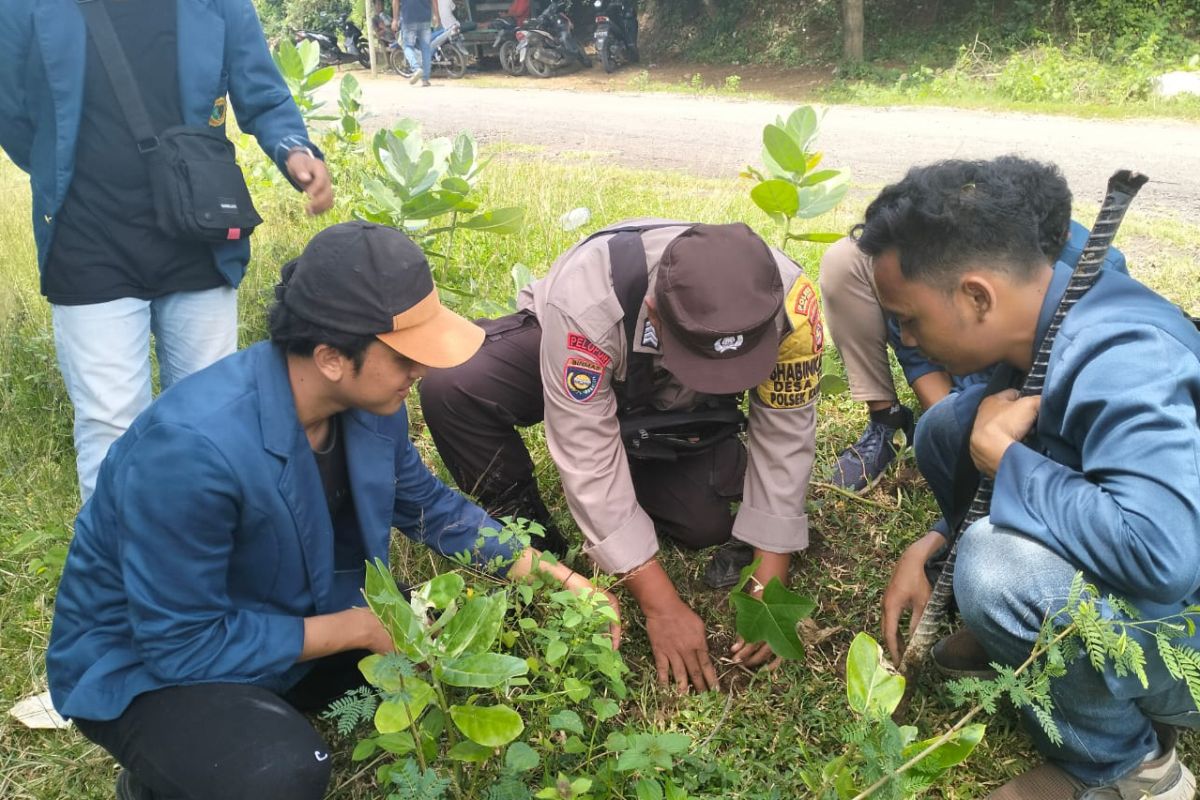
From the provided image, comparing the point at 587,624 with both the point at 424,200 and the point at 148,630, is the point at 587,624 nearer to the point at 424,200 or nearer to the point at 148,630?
the point at 148,630

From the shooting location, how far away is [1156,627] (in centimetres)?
171

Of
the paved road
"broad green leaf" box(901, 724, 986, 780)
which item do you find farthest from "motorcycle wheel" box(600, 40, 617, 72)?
"broad green leaf" box(901, 724, 986, 780)

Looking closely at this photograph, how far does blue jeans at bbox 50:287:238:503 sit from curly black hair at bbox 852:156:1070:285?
1.87 m

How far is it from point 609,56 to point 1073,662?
16709 millimetres

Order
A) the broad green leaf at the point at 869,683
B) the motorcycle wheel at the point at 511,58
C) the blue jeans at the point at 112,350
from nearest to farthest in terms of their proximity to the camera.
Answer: the broad green leaf at the point at 869,683 < the blue jeans at the point at 112,350 < the motorcycle wheel at the point at 511,58

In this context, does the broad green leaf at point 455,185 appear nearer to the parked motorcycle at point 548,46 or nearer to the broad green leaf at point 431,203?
the broad green leaf at point 431,203

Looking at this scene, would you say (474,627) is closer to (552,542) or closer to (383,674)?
(383,674)

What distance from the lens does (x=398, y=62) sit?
18984mm

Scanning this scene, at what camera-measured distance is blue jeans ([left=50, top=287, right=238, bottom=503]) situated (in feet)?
8.44

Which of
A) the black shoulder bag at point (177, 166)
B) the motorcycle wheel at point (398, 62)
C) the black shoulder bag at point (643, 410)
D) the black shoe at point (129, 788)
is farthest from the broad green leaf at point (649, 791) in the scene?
the motorcycle wheel at point (398, 62)

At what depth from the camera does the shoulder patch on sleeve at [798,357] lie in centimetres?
238

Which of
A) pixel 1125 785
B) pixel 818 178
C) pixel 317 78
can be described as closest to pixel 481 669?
pixel 1125 785

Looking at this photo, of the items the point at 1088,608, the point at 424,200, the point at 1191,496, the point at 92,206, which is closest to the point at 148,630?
the point at 92,206

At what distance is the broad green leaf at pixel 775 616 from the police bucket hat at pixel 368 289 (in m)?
0.75
